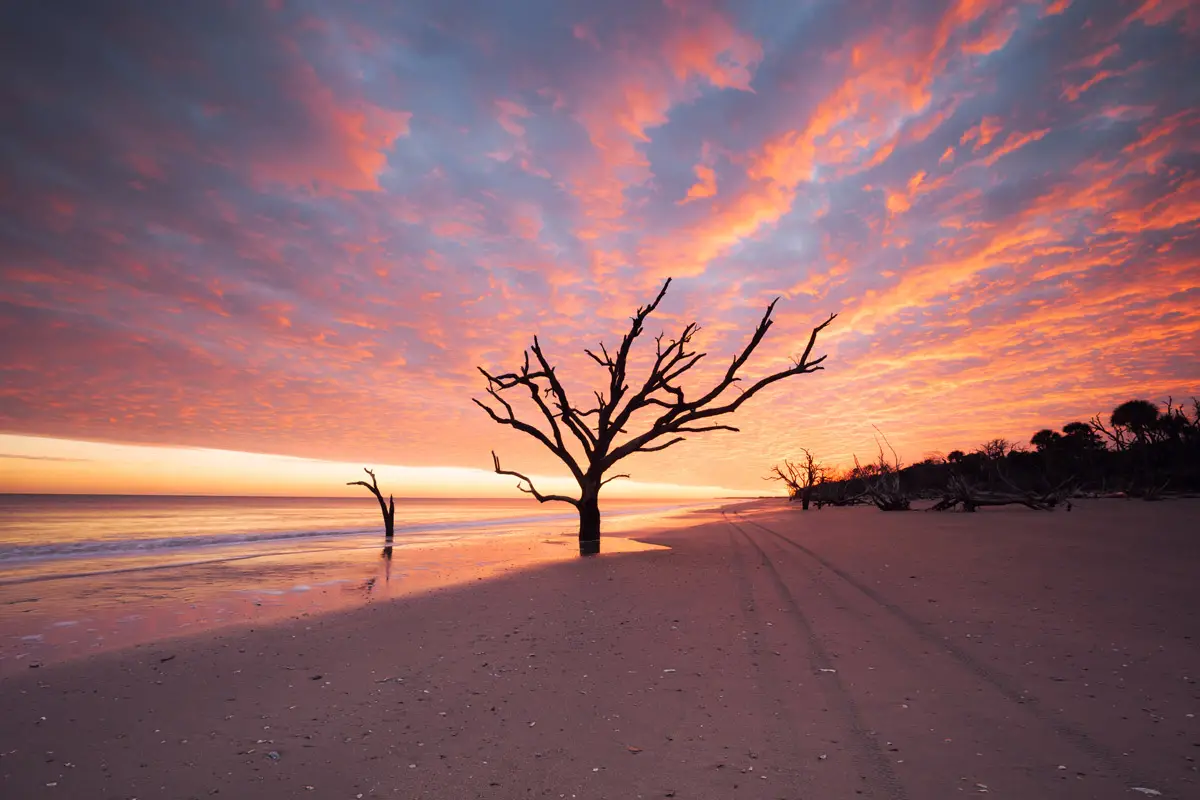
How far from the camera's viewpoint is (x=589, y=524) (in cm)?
1392

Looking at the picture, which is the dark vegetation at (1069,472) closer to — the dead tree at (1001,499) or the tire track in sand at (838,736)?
the dead tree at (1001,499)

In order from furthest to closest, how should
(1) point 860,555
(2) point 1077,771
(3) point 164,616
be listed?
1. (1) point 860,555
2. (3) point 164,616
3. (2) point 1077,771

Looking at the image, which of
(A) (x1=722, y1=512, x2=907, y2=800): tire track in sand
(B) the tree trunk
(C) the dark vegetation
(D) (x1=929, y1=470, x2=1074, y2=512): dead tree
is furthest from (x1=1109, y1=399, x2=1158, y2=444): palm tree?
(A) (x1=722, y1=512, x2=907, y2=800): tire track in sand

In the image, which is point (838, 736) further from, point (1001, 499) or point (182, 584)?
point (1001, 499)

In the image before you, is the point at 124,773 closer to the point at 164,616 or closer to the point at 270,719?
the point at 270,719

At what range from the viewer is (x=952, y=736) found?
3031 mm

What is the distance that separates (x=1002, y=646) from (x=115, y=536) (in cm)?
3640

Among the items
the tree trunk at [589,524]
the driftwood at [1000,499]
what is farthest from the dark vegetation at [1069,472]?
the tree trunk at [589,524]

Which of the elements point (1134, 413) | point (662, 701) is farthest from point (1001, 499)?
point (1134, 413)

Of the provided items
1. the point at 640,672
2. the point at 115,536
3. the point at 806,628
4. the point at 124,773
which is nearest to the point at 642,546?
the point at 806,628

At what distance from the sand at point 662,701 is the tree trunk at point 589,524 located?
6557 mm

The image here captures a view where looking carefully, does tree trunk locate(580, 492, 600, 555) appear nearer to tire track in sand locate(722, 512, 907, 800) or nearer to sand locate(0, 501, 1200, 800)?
sand locate(0, 501, 1200, 800)

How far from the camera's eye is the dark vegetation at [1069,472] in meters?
23.0

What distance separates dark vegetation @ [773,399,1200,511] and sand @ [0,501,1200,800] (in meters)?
19.7
